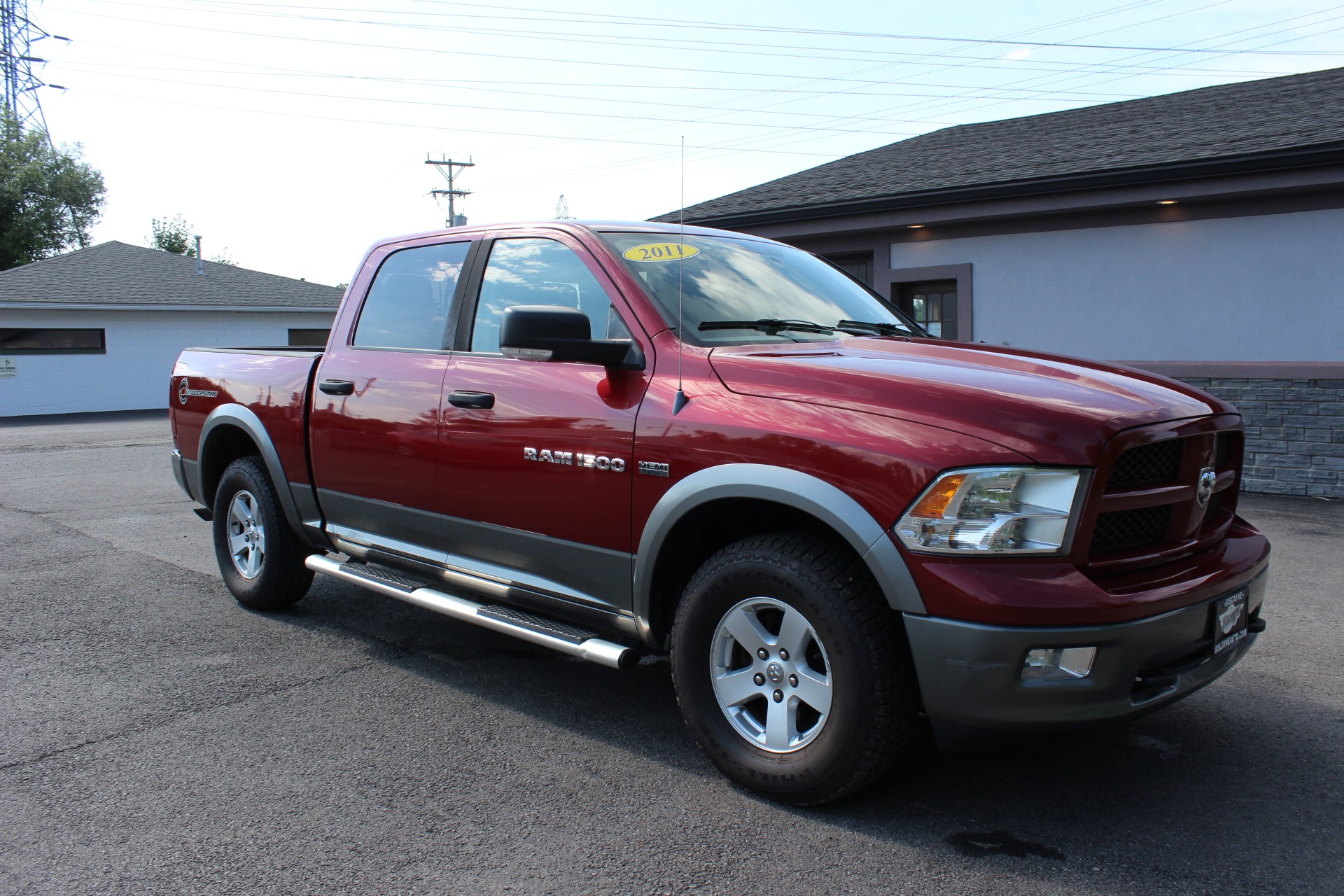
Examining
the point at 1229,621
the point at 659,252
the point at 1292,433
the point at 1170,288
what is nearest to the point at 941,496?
the point at 1229,621

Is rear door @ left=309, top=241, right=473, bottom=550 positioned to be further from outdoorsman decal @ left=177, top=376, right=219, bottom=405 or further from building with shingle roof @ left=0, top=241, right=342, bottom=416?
building with shingle roof @ left=0, top=241, right=342, bottom=416

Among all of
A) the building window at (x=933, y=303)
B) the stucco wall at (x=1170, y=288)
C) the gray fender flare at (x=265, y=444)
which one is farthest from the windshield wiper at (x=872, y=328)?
the building window at (x=933, y=303)

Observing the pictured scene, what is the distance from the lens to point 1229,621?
3180 millimetres

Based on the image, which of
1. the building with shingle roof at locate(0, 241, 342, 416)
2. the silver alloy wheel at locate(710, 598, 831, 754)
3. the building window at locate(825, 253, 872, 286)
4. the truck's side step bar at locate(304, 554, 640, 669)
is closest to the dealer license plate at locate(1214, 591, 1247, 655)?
the silver alloy wheel at locate(710, 598, 831, 754)

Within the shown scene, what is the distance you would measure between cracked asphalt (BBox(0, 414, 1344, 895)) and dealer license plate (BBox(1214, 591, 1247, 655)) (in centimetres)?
53

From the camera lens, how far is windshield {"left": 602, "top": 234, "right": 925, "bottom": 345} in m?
3.79

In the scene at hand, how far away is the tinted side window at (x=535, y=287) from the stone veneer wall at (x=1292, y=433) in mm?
7669

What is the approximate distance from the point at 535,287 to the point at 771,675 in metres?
1.94

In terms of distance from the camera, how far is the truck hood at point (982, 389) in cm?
280

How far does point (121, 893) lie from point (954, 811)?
8.05 feet

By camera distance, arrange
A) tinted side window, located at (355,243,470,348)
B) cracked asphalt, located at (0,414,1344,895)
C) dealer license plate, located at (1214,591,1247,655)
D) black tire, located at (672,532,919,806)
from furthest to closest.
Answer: tinted side window, located at (355,243,470,348) < dealer license plate, located at (1214,591,1247,655) < black tire, located at (672,532,919,806) < cracked asphalt, located at (0,414,1344,895)

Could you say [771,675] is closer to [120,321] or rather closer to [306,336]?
[120,321]

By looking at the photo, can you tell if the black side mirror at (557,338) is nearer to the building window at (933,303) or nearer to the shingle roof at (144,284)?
the building window at (933,303)

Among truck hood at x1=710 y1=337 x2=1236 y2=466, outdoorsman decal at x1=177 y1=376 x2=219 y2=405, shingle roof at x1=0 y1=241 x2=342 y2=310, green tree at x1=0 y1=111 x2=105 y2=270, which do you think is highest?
green tree at x1=0 y1=111 x2=105 y2=270
